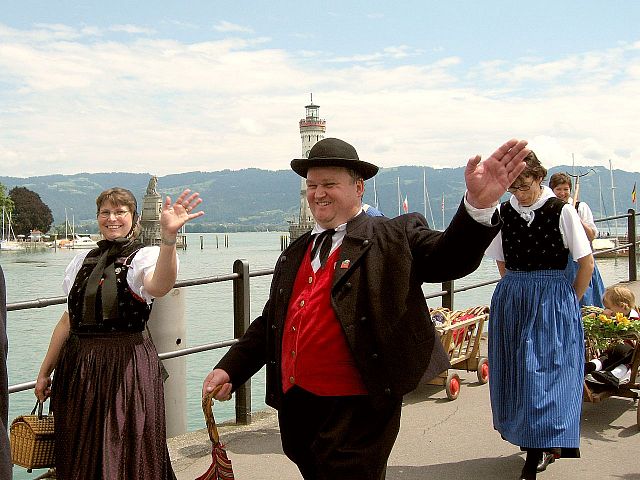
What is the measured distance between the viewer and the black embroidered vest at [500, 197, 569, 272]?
4355mm

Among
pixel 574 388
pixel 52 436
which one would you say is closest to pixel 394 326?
pixel 52 436

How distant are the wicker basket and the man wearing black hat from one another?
1240mm

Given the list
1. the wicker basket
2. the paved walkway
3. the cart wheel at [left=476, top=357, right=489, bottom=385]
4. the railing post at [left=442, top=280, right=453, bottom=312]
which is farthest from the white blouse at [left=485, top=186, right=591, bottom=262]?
the railing post at [left=442, top=280, right=453, bottom=312]

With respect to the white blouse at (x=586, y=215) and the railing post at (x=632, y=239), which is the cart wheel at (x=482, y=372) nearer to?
the white blouse at (x=586, y=215)

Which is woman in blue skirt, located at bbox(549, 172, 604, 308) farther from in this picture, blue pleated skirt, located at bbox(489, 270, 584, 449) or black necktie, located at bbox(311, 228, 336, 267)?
black necktie, located at bbox(311, 228, 336, 267)

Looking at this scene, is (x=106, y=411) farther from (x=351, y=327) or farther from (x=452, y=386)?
(x=452, y=386)

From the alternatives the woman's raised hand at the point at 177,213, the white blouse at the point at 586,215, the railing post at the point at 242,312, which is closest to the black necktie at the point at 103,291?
the woman's raised hand at the point at 177,213

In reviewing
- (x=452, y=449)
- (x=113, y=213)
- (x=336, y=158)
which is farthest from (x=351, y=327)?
(x=452, y=449)

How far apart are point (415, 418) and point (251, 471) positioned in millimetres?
1538

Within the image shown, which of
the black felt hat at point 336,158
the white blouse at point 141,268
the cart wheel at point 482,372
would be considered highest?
the black felt hat at point 336,158

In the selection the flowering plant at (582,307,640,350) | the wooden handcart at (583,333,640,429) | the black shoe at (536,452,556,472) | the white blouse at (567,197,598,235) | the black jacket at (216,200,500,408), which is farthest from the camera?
the white blouse at (567,197,598,235)

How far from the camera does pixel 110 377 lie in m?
3.49

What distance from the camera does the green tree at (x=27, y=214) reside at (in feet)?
375

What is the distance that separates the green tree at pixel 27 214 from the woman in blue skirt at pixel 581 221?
115 metres
